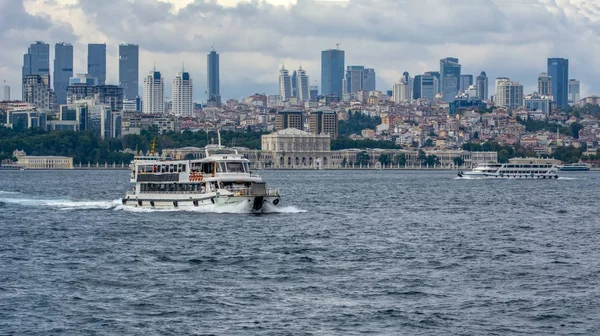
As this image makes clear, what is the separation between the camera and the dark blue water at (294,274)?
101 feet

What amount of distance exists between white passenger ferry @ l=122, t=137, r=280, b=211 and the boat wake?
0.19m

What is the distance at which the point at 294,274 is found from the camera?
38438 mm

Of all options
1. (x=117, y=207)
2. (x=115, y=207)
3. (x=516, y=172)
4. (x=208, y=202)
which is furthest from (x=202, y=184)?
(x=516, y=172)

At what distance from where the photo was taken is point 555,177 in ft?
486

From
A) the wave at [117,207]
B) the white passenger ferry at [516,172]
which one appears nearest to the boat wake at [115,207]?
the wave at [117,207]

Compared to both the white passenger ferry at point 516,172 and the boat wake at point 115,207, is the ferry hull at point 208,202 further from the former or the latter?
the white passenger ferry at point 516,172

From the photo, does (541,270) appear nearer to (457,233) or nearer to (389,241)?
(389,241)

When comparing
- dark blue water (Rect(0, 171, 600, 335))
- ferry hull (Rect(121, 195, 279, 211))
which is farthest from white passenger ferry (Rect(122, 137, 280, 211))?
dark blue water (Rect(0, 171, 600, 335))

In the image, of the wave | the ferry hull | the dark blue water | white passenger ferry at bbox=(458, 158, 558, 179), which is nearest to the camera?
the dark blue water

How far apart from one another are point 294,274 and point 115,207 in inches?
1186

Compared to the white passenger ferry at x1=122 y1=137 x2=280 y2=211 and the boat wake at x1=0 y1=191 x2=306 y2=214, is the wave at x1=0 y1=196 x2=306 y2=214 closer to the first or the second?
the boat wake at x1=0 y1=191 x2=306 y2=214

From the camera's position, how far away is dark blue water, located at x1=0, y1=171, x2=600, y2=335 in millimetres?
30750

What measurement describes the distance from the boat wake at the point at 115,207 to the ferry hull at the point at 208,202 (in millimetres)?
126

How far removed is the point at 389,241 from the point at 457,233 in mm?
5583
